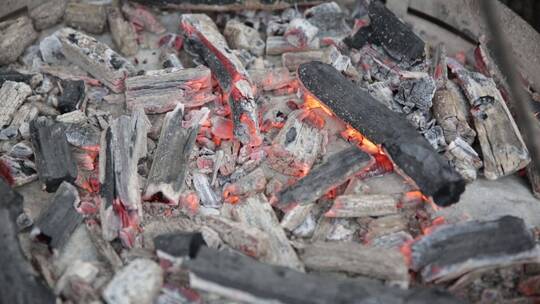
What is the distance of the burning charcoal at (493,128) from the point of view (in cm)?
371

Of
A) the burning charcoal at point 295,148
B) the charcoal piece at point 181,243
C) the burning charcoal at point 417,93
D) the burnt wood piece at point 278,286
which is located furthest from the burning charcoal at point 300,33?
the burnt wood piece at point 278,286

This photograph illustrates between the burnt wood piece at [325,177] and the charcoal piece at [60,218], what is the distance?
44.9 inches

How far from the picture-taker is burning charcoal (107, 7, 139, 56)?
4.50 meters

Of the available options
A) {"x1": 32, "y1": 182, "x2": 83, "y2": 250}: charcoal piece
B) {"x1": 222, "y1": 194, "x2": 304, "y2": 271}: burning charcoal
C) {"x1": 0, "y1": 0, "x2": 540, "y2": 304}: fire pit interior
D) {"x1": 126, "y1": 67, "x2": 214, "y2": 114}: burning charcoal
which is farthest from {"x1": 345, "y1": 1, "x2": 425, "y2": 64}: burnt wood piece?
{"x1": 32, "y1": 182, "x2": 83, "y2": 250}: charcoal piece

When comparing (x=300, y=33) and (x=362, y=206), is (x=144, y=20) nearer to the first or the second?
(x=300, y=33)

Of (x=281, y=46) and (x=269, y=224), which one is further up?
(x=281, y=46)

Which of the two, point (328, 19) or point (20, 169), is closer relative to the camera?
point (20, 169)

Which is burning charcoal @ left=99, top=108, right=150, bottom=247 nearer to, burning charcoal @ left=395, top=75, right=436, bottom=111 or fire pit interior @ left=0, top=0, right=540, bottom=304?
fire pit interior @ left=0, top=0, right=540, bottom=304

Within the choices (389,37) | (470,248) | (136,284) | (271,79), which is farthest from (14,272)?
(389,37)

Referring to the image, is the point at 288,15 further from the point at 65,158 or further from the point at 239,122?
the point at 65,158

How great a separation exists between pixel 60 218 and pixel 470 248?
2.17 m

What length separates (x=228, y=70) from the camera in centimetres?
409

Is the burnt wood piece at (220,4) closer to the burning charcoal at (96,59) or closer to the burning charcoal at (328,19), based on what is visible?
the burning charcoal at (328,19)

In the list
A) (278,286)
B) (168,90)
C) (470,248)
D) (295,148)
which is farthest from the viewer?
(168,90)
